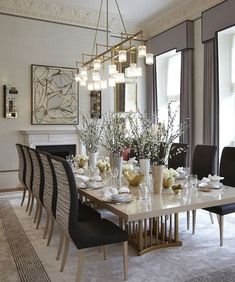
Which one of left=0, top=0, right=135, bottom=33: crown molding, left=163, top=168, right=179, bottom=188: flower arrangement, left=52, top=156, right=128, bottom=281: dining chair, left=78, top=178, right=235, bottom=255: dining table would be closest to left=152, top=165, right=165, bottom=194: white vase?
left=78, top=178, right=235, bottom=255: dining table

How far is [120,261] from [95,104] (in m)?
4.46

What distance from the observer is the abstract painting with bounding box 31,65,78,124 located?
6.37 metres

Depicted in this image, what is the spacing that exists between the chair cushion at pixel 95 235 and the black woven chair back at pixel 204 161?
1.80m

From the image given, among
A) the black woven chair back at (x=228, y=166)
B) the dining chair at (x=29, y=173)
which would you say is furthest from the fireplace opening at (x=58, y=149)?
the black woven chair back at (x=228, y=166)

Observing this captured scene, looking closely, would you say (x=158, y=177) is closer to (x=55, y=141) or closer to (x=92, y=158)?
(x=92, y=158)

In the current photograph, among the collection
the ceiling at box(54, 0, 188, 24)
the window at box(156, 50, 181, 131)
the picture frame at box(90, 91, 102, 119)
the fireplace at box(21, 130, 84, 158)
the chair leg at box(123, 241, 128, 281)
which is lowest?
the chair leg at box(123, 241, 128, 281)

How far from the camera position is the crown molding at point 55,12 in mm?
6117

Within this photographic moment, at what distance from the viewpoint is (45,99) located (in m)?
6.45

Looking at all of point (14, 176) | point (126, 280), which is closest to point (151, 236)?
point (126, 280)

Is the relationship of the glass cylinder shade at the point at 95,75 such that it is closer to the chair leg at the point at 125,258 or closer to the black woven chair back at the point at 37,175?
the black woven chair back at the point at 37,175

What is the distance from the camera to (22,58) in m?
6.26

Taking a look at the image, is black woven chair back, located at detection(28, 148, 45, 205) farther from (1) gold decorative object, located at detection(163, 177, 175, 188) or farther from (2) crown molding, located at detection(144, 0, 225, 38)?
(2) crown molding, located at detection(144, 0, 225, 38)

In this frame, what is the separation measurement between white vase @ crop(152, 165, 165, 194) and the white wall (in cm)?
412

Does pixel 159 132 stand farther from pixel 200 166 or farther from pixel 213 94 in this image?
pixel 213 94
